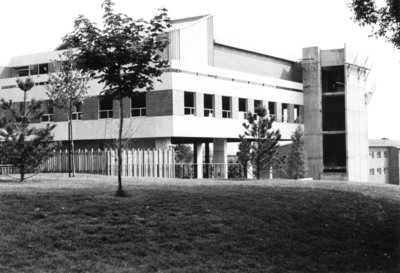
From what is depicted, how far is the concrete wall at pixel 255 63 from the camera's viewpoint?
4078 centimetres

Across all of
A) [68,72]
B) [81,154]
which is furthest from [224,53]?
[68,72]

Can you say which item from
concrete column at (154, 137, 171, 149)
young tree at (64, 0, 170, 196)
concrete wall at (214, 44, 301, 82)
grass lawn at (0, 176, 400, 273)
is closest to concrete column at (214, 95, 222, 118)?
concrete wall at (214, 44, 301, 82)

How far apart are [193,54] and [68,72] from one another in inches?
484

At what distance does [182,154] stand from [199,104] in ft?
79.2

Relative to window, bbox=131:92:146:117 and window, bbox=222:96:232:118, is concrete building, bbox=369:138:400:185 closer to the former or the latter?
window, bbox=222:96:232:118

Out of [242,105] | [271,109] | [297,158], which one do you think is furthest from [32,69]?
[297,158]

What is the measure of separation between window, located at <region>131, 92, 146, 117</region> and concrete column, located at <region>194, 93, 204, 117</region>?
137 inches

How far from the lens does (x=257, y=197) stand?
657 inches

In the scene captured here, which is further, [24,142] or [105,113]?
[105,113]

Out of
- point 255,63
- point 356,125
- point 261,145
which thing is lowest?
point 261,145

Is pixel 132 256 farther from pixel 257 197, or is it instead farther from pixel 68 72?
pixel 68 72

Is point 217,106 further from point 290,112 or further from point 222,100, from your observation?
point 290,112

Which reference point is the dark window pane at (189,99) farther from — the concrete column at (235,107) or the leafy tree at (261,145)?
the leafy tree at (261,145)

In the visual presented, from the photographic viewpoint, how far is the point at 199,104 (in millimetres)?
36594
